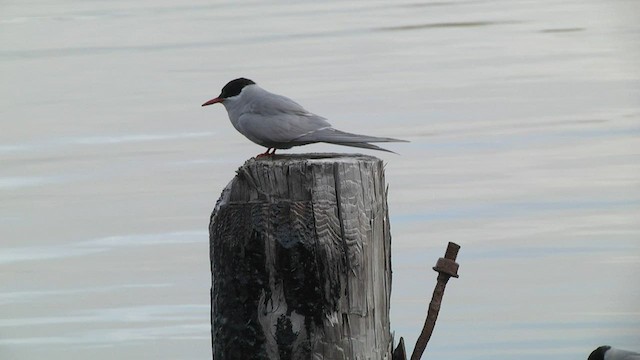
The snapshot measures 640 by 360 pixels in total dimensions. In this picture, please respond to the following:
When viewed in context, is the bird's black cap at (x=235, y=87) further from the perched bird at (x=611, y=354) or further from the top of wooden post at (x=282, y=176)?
the perched bird at (x=611, y=354)

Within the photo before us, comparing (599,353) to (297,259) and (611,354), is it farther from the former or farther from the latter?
(297,259)

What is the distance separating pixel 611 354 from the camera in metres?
6.50

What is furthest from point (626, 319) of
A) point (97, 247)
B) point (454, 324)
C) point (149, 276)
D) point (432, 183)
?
point (97, 247)

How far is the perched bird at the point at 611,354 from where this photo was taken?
21.2ft

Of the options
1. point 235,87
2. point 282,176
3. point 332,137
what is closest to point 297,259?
point 282,176

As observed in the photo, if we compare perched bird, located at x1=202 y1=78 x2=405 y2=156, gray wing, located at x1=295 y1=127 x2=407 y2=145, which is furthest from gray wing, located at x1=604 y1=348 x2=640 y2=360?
gray wing, located at x1=295 y1=127 x2=407 y2=145

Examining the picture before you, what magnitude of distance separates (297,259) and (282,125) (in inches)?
39.5

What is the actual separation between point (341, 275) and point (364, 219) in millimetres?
168

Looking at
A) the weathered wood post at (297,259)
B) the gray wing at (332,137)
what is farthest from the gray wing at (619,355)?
the weathered wood post at (297,259)

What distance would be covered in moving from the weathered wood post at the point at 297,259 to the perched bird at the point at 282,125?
0.67 meters

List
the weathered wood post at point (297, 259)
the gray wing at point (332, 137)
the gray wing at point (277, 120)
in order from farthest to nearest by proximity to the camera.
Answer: the gray wing at point (277, 120) < the gray wing at point (332, 137) < the weathered wood post at point (297, 259)

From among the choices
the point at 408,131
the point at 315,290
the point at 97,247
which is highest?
the point at 408,131

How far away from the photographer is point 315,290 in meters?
3.78

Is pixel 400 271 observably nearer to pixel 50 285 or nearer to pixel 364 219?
pixel 50 285
